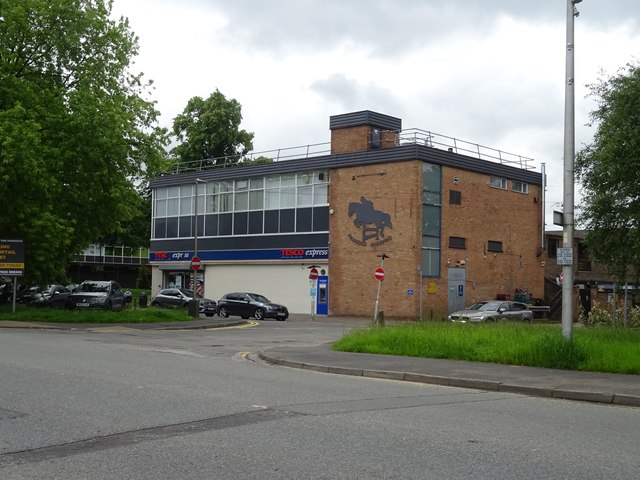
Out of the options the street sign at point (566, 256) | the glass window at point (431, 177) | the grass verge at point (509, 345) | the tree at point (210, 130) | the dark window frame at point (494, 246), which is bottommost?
the grass verge at point (509, 345)

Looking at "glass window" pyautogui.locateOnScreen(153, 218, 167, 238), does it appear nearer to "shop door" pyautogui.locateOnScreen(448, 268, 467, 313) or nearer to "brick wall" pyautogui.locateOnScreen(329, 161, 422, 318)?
"brick wall" pyautogui.locateOnScreen(329, 161, 422, 318)

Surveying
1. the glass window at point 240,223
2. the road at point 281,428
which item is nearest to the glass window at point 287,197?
the glass window at point 240,223

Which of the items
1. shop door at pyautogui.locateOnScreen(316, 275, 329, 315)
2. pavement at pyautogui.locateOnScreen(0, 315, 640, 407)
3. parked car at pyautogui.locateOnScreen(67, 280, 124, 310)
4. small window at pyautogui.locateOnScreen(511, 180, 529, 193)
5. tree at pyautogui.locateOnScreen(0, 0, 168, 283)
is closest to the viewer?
pavement at pyautogui.locateOnScreen(0, 315, 640, 407)

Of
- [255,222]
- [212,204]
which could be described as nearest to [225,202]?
[212,204]

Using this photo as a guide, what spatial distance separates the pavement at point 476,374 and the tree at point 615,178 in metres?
7.40

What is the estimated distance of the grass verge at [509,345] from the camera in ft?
48.1

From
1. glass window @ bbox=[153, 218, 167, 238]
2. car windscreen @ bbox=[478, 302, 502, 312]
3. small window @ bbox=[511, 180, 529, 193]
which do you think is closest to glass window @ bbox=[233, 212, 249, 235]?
glass window @ bbox=[153, 218, 167, 238]

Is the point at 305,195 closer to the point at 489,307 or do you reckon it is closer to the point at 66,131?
the point at 489,307

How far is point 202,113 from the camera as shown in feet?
223

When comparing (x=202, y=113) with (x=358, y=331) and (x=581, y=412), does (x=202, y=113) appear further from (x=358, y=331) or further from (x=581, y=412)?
(x=581, y=412)

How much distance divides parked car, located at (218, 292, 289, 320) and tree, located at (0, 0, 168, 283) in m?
9.74

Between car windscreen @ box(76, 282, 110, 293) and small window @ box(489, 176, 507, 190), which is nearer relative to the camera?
car windscreen @ box(76, 282, 110, 293)

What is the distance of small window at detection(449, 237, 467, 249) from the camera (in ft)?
146

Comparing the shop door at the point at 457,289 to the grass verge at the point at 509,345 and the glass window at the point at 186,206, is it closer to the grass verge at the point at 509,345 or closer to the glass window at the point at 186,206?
the glass window at the point at 186,206
